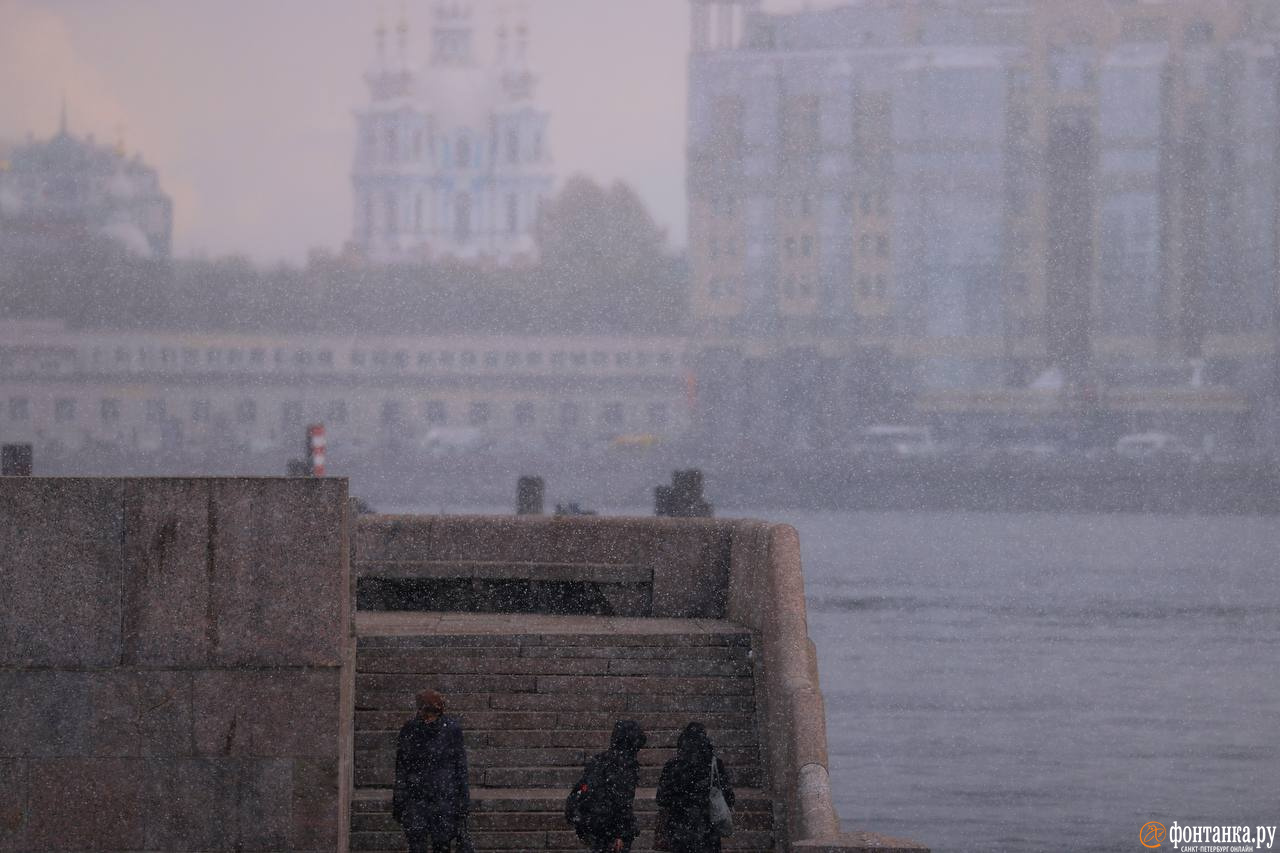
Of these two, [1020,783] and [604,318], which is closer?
[1020,783]

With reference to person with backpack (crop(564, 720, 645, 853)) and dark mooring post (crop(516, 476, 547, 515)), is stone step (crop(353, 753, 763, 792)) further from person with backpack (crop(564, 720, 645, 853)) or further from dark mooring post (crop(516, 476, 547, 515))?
dark mooring post (crop(516, 476, 547, 515))

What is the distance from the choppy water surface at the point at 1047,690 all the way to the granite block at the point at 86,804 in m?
11.3

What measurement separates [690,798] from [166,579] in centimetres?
243

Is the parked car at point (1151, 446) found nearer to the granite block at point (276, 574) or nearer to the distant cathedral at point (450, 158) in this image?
the distant cathedral at point (450, 158)

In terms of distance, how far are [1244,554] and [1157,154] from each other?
63.0 metres

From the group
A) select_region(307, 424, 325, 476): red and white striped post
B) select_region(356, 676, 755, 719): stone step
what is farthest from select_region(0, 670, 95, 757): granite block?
select_region(307, 424, 325, 476): red and white striped post

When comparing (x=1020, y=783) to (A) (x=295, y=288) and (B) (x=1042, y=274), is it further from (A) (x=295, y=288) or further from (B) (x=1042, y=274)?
(A) (x=295, y=288)

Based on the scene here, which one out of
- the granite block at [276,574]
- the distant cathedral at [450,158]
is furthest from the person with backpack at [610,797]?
the distant cathedral at [450,158]

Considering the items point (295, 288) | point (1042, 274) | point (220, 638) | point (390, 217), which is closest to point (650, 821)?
point (220, 638)

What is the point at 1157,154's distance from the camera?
132 metres

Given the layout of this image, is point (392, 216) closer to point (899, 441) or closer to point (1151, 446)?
point (899, 441)

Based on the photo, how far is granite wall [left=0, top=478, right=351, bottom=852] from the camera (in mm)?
8430

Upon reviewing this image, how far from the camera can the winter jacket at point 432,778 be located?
7.87 metres

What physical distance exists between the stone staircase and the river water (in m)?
9.15
